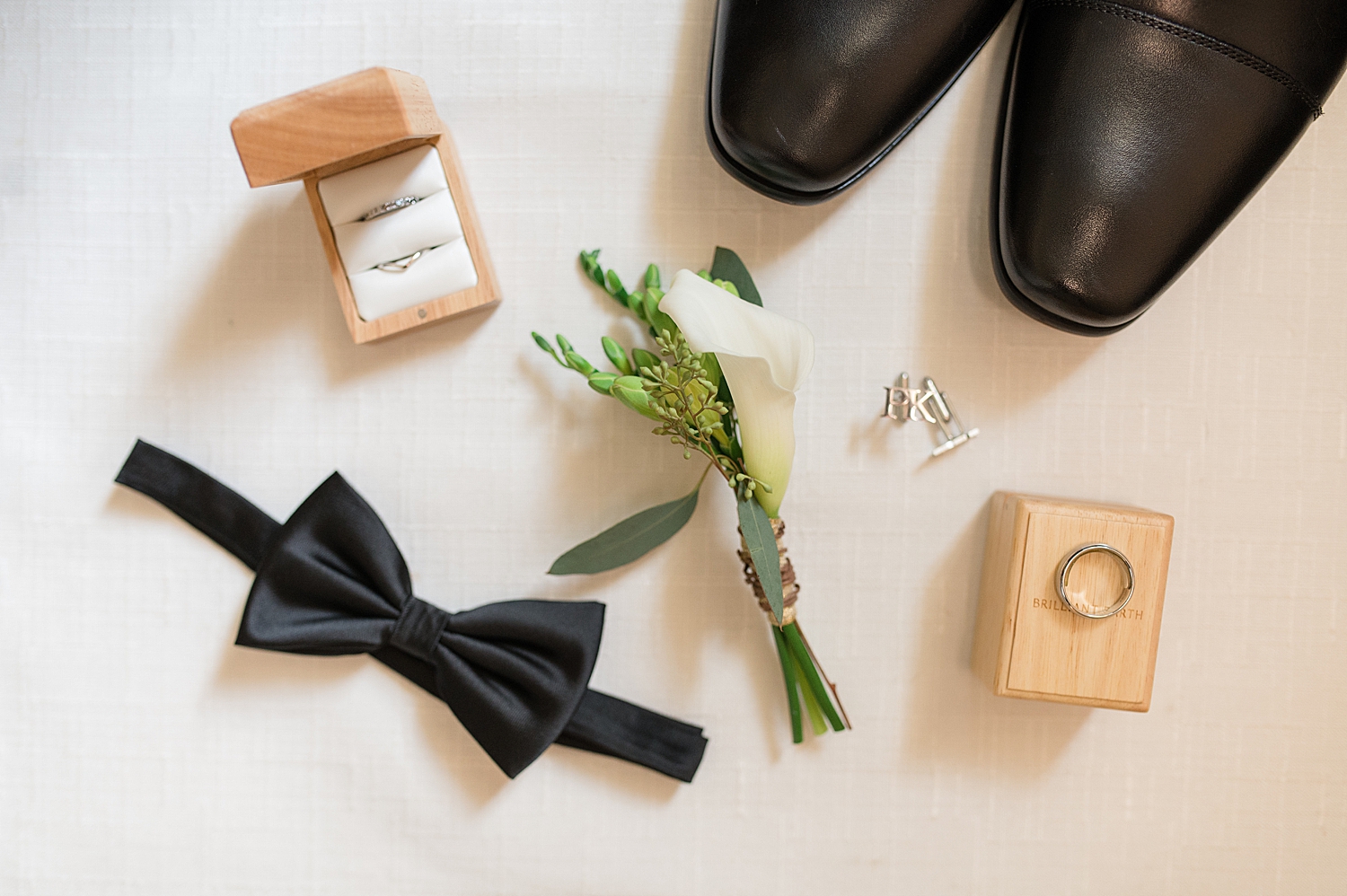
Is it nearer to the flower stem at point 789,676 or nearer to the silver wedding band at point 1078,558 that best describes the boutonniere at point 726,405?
the flower stem at point 789,676

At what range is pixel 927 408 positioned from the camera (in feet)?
2.40

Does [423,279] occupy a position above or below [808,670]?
above

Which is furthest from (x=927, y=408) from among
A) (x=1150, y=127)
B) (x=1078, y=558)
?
Result: (x=1150, y=127)

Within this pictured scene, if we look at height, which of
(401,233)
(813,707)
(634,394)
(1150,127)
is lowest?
(813,707)

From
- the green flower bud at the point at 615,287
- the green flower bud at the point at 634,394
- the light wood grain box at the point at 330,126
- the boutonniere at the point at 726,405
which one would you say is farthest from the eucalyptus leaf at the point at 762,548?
the light wood grain box at the point at 330,126

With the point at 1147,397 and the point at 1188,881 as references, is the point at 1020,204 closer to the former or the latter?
the point at 1147,397

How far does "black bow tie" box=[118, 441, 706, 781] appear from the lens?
2.31 feet

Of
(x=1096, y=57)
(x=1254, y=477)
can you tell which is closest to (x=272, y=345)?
(x=1096, y=57)

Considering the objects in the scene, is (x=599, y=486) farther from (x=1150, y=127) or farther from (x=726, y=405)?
(x=1150, y=127)

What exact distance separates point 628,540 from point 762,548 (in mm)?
130

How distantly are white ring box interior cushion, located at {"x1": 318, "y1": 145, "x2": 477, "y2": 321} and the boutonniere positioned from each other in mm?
104

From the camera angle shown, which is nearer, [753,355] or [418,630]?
[753,355]

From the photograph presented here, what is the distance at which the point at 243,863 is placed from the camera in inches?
30.5

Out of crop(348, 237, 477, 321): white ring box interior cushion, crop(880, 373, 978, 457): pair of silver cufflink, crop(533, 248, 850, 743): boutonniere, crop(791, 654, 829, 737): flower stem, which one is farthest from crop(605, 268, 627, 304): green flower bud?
crop(791, 654, 829, 737): flower stem
